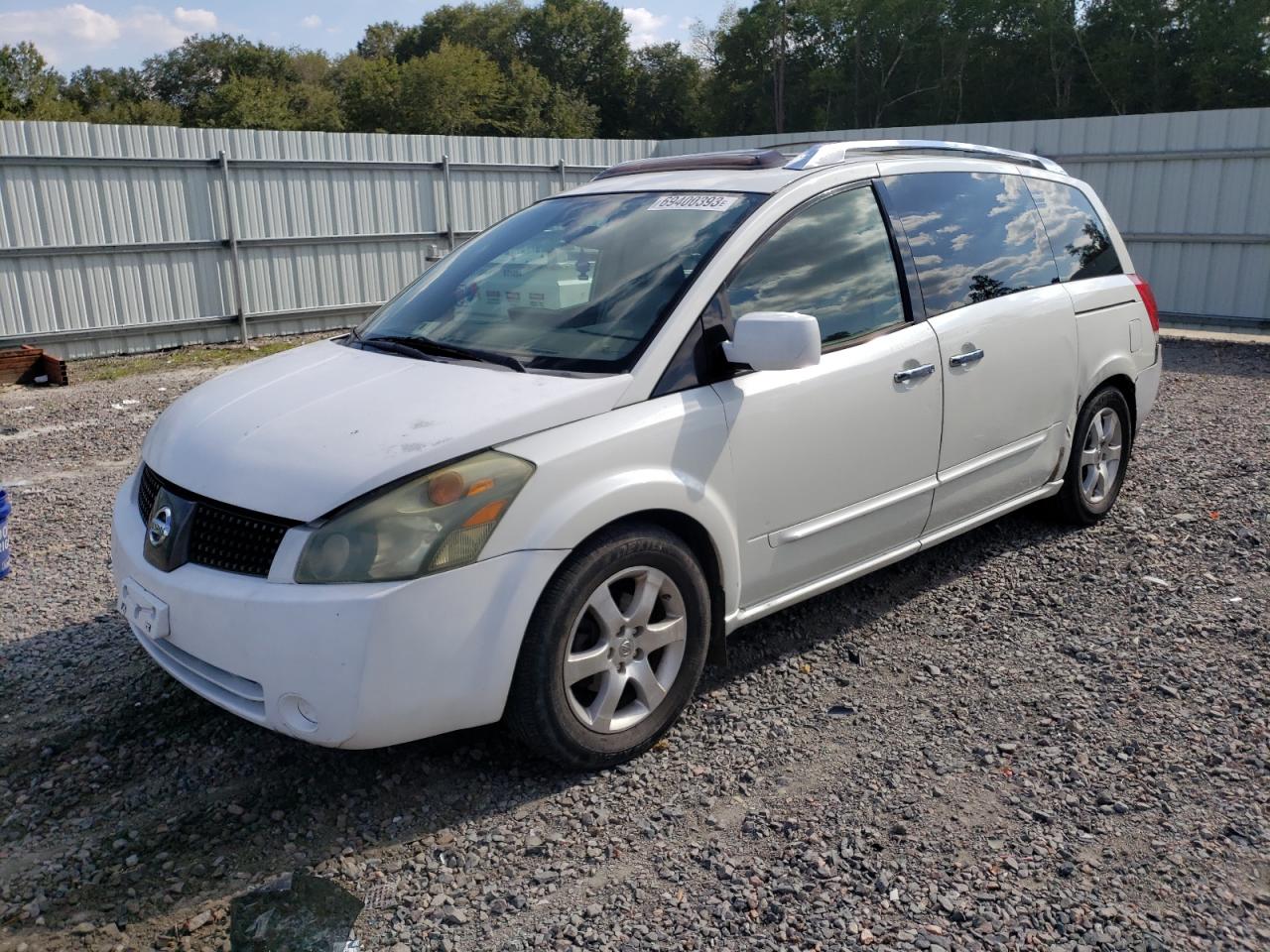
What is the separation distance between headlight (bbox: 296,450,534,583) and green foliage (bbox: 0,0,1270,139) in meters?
44.9

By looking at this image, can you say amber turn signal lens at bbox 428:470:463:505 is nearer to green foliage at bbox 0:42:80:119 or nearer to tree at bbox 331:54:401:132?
green foliage at bbox 0:42:80:119

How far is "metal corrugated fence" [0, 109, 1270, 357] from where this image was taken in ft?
37.9

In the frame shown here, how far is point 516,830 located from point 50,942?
1.17m

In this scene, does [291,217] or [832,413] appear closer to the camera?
[832,413]

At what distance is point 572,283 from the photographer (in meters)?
3.81

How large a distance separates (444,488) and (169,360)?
408 inches

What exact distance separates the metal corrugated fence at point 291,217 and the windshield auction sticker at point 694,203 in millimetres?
8899

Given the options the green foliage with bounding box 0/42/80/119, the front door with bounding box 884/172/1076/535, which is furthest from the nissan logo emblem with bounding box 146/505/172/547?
the green foliage with bounding box 0/42/80/119

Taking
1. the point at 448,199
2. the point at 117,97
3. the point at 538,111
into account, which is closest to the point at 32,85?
the point at 117,97

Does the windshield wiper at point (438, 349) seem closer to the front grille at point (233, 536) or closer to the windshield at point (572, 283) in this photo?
the windshield at point (572, 283)

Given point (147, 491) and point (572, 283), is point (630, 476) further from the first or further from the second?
point (147, 491)

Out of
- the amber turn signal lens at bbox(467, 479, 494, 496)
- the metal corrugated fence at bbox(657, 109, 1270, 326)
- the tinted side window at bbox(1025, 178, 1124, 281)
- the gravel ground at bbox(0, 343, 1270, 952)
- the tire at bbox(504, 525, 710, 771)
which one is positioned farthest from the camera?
the metal corrugated fence at bbox(657, 109, 1270, 326)

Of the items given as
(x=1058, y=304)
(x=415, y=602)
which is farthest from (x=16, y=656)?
(x=1058, y=304)

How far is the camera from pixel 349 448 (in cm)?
294
